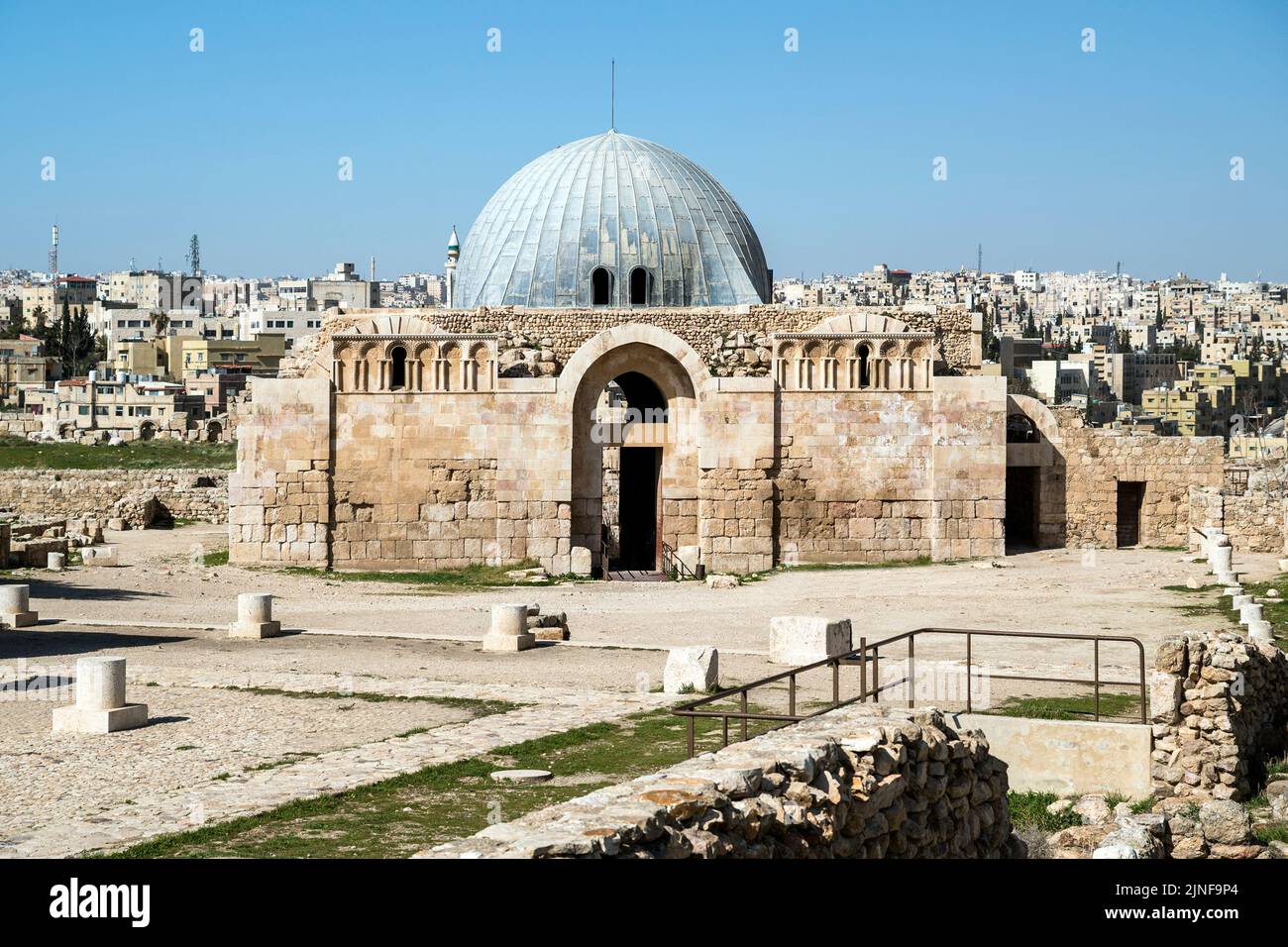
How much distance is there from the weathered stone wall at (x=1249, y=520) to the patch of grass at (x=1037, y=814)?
15.4 m

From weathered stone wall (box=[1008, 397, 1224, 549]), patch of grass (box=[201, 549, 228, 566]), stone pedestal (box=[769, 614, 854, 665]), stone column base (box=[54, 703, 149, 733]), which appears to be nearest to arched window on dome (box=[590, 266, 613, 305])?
weathered stone wall (box=[1008, 397, 1224, 549])

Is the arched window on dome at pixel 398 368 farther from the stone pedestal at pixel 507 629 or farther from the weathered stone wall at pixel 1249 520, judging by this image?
the weathered stone wall at pixel 1249 520

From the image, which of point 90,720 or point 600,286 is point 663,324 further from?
point 90,720

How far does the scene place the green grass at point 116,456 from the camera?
47.3m

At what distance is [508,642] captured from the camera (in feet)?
60.6

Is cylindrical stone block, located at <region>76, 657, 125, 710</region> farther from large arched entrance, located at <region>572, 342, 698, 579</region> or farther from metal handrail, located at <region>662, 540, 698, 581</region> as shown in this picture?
metal handrail, located at <region>662, 540, 698, 581</region>

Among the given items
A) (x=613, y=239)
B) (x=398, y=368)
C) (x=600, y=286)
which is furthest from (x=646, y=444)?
(x=613, y=239)

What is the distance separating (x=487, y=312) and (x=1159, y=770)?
19.0m

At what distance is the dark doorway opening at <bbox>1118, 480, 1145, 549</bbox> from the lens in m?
29.2

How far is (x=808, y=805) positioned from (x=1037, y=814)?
4.91 m

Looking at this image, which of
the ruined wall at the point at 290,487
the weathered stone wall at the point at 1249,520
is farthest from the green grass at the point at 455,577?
the weathered stone wall at the point at 1249,520

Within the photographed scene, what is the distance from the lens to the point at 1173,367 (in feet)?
454
